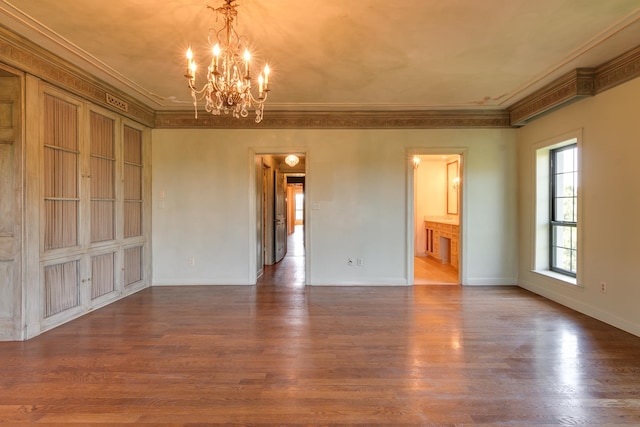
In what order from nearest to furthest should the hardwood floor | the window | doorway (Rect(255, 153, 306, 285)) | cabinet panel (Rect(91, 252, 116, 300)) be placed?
the hardwood floor, cabinet panel (Rect(91, 252, 116, 300)), the window, doorway (Rect(255, 153, 306, 285))

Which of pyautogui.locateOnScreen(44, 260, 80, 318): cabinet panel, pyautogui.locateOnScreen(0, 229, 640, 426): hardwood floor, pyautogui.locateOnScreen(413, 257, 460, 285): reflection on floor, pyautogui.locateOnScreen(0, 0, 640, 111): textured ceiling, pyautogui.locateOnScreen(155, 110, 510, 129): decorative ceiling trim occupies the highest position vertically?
pyautogui.locateOnScreen(0, 0, 640, 111): textured ceiling

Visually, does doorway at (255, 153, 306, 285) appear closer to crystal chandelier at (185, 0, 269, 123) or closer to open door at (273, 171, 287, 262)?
open door at (273, 171, 287, 262)

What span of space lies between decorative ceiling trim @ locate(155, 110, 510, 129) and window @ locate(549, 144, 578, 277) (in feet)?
3.38

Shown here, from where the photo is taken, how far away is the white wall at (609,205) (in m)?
3.23

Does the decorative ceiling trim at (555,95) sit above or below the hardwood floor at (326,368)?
above

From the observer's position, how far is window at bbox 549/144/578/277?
168 inches

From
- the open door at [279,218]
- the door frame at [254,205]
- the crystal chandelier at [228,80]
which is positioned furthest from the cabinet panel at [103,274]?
the open door at [279,218]

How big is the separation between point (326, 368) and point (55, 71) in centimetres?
397

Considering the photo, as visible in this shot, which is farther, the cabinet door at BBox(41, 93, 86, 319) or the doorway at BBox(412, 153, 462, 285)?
the doorway at BBox(412, 153, 462, 285)

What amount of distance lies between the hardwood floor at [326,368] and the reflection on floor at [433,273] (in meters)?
1.36

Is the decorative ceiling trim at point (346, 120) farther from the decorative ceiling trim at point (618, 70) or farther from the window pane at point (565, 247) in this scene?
the window pane at point (565, 247)

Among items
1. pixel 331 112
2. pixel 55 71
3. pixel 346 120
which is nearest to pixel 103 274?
pixel 55 71

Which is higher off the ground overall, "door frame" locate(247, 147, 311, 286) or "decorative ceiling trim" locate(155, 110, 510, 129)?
"decorative ceiling trim" locate(155, 110, 510, 129)

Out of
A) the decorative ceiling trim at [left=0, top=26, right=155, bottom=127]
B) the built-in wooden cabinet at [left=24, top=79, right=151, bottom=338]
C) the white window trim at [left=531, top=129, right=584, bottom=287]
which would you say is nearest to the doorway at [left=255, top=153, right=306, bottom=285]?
the built-in wooden cabinet at [left=24, top=79, right=151, bottom=338]
